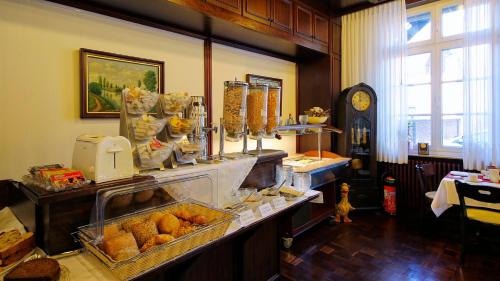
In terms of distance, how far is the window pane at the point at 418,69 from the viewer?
4016mm

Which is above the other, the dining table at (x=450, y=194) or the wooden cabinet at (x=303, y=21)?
the wooden cabinet at (x=303, y=21)

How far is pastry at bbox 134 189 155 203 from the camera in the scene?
141 centimetres

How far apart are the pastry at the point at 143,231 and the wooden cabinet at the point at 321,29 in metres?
3.31

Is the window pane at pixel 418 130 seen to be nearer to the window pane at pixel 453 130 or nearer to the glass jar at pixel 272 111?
the window pane at pixel 453 130

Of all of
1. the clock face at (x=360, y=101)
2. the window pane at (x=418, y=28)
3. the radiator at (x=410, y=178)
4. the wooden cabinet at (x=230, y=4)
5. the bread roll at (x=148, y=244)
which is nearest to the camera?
the bread roll at (x=148, y=244)

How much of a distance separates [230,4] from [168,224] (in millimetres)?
2132

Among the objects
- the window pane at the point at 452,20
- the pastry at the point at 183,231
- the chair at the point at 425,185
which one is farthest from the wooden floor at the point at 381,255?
the window pane at the point at 452,20

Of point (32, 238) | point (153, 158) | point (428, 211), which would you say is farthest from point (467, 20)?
point (32, 238)

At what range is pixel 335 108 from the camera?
4305 millimetres

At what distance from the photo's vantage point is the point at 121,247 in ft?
3.63

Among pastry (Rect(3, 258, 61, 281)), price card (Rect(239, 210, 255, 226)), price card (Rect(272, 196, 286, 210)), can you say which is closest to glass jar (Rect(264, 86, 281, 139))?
price card (Rect(272, 196, 286, 210))

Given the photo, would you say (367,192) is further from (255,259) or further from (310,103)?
(255,259)

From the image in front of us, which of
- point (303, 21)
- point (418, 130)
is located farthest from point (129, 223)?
point (418, 130)

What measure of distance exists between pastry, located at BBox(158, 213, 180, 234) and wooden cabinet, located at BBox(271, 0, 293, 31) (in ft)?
8.17
